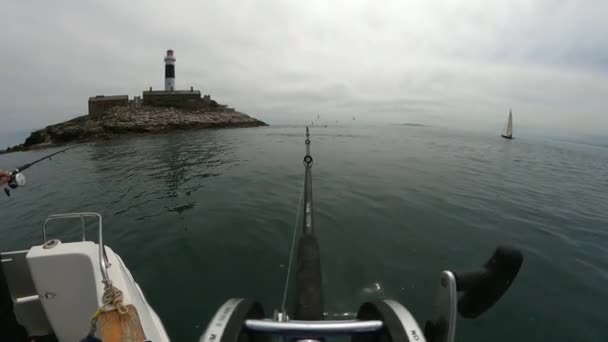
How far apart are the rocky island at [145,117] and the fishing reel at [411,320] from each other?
2196 inches

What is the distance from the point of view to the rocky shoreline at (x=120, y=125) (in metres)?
47.2

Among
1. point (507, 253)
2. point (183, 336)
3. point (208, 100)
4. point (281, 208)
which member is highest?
point (208, 100)

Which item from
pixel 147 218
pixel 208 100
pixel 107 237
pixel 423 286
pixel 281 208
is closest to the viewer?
pixel 423 286

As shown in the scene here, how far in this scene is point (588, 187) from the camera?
653 inches

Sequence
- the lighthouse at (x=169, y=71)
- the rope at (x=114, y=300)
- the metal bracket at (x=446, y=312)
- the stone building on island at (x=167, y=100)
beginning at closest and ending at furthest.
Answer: the metal bracket at (x=446, y=312)
the rope at (x=114, y=300)
the stone building on island at (x=167, y=100)
the lighthouse at (x=169, y=71)

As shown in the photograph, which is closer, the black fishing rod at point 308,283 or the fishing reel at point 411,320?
the fishing reel at point 411,320

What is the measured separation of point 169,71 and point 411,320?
98856 mm

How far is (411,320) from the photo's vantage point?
1.79m

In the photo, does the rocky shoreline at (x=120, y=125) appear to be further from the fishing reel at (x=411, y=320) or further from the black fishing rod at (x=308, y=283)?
the fishing reel at (x=411, y=320)

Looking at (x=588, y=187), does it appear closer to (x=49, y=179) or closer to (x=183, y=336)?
(x=183, y=336)

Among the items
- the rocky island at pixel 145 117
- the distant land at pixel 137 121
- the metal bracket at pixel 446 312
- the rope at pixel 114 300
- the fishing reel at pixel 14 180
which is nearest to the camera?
the metal bracket at pixel 446 312

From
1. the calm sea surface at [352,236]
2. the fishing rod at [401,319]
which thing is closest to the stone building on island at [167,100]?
the calm sea surface at [352,236]

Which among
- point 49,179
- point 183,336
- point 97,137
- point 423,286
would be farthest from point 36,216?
point 97,137

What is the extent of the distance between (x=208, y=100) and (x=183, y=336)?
9129cm
